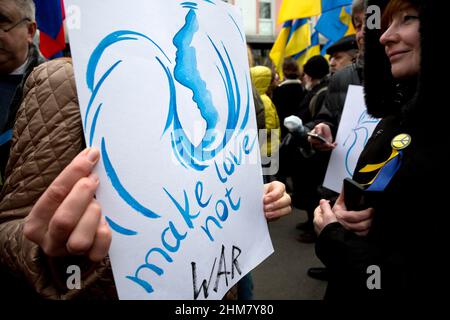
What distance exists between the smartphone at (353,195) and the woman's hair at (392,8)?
0.52 metres

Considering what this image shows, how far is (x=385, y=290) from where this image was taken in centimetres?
77

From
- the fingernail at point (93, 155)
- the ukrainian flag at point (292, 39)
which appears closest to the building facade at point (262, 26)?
the ukrainian flag at point (292, 39)

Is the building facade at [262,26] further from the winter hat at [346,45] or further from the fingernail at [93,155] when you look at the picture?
the fingernail at [93,155]

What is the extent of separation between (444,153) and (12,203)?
0.91 metres

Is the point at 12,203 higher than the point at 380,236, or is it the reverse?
the point at 12,203

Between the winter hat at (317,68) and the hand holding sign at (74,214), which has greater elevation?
the hand holding sign at (74,214)

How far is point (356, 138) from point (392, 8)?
57 cm

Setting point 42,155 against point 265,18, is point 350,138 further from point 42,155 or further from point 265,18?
point 265,18

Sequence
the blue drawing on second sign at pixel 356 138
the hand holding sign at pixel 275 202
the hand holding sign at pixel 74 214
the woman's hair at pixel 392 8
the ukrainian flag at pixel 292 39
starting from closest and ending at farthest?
the hand holding sign at pixel 74 214
the hand holding sign at pixel 275 202
the woman's hair at pixel 392 8
the blue drawing on second sign at pixel 356 138
the ukrainian flag at pixel 292 39

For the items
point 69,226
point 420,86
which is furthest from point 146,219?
point 420,86

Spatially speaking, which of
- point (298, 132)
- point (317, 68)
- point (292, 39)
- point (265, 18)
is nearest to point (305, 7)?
point (317, 68)

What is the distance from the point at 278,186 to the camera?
32.2 inches

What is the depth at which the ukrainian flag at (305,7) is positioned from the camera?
302 centimetres

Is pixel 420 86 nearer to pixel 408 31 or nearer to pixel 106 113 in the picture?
pixel 408 31
